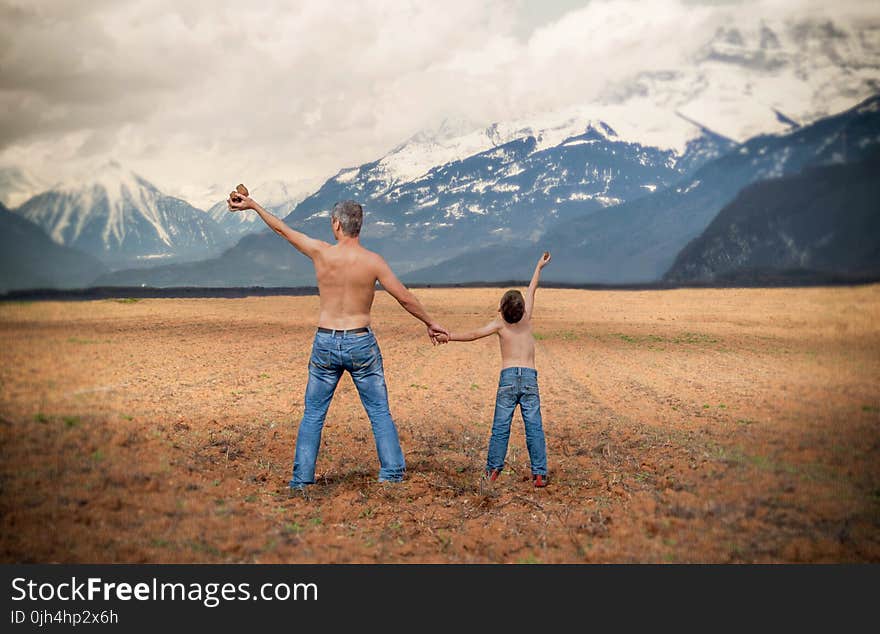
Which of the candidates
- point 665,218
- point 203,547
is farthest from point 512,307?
point 665,218

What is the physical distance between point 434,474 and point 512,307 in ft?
A: 6.95

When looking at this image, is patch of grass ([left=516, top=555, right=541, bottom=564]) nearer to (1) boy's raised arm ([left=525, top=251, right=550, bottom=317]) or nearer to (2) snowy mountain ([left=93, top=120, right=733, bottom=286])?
(1) boy's raised arm ([left=525, top=251, right=550, bottom=317])

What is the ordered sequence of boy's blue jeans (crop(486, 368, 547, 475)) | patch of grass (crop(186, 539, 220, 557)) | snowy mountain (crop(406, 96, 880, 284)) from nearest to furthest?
patch of grass (crop(186, 539, 220, 557)) < boy's blue jeans (crop(486, 368, 547, 475)) < snowy mountain (crop(406, 96, 880, 284))

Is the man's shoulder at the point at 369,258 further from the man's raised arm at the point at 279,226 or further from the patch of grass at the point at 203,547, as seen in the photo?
the patch of grass at the point at 203,547

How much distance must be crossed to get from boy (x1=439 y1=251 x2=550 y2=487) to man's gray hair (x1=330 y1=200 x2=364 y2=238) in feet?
4.72

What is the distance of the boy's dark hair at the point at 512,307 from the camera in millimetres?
6562

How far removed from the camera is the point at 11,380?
622cm

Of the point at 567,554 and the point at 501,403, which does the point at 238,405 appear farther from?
the point at 567,554

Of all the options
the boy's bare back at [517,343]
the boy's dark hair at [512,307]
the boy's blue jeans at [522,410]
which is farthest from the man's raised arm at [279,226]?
the boy's blue jeans at [522,410]

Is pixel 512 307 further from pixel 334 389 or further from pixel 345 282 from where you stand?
pixel 334 389

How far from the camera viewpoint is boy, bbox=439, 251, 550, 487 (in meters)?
6.64

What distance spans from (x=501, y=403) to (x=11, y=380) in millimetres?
4532

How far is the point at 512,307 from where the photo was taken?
6559 millimetres

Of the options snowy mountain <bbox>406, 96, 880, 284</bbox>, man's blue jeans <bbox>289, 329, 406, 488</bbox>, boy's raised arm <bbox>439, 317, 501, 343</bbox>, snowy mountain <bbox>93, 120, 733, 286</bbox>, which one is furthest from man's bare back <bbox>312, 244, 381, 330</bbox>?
snowy mountain <bbox>93, 120, 733, 286</bbox>
